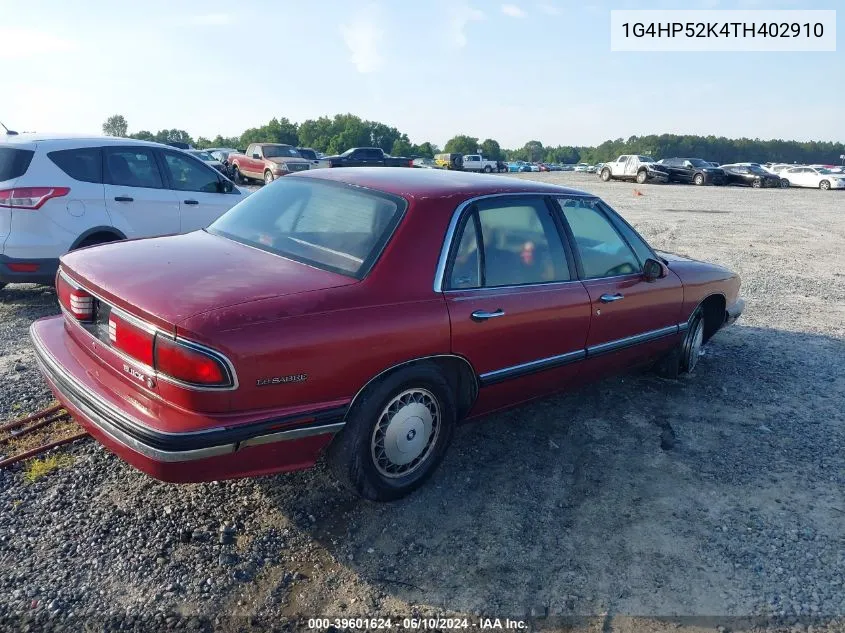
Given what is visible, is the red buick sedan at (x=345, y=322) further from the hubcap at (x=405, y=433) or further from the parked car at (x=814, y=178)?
the parked car at (x=814, y=178)

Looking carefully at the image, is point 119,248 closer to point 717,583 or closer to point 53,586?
point 53,586

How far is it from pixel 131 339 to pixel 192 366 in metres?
0.42

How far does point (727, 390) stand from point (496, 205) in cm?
265

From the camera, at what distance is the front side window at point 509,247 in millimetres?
3484

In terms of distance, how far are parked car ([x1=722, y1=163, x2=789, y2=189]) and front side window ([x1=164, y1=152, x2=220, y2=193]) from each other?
32.7 meters

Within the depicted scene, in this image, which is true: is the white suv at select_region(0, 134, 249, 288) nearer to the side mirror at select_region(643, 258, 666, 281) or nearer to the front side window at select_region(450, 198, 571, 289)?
the front side window at select_region(450, 198, 571, 289)

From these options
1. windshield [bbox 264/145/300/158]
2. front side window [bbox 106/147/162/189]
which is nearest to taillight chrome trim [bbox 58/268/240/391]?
front side window [bbox 106/147/162/189]

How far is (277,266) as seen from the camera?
10.5 ft

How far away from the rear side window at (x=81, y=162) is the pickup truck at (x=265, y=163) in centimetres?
1756

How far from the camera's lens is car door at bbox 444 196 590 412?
342cm

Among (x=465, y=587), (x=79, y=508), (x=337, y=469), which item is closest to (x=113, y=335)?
(x=79, y=508)

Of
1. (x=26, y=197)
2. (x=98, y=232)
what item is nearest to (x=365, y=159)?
(x=98, y=232)

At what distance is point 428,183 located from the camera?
12.2ft

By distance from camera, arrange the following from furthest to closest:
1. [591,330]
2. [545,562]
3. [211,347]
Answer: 1. [591,330]
2. [545,562]
3. [211,347]
